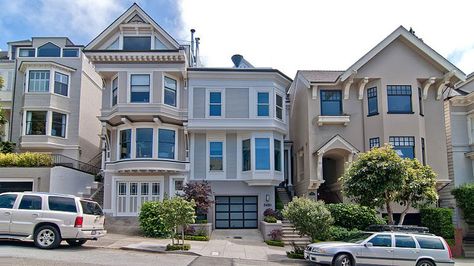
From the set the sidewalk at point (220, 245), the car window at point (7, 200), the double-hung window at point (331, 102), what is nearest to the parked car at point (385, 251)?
the sidewalk at point (220, 245)

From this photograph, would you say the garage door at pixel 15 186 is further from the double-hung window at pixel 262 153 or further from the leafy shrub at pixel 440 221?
the leafy shrub at pixel 440 221

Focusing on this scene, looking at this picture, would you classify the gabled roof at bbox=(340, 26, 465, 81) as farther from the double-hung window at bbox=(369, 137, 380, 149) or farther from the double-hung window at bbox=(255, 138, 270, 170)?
the double-hung window at bbox=(255, 138, 270, 170)

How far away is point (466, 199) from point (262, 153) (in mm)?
11561

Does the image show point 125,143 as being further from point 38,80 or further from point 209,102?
Result: point 38,80

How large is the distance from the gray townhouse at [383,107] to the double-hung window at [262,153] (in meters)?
2.54

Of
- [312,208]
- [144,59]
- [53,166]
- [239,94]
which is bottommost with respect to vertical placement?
[312,208]

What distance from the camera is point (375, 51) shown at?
26469 mm

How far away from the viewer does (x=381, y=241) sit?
15766mm

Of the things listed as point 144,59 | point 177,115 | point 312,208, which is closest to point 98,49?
point 144,59

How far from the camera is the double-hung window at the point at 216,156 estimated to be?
26867mm

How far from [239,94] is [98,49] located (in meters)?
8.95

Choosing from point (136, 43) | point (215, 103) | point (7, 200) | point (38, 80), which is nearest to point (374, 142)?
point (215, 103)

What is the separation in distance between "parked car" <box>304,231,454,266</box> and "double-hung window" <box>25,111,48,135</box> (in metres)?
22.5

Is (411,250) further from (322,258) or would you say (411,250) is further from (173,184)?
(173,184)
